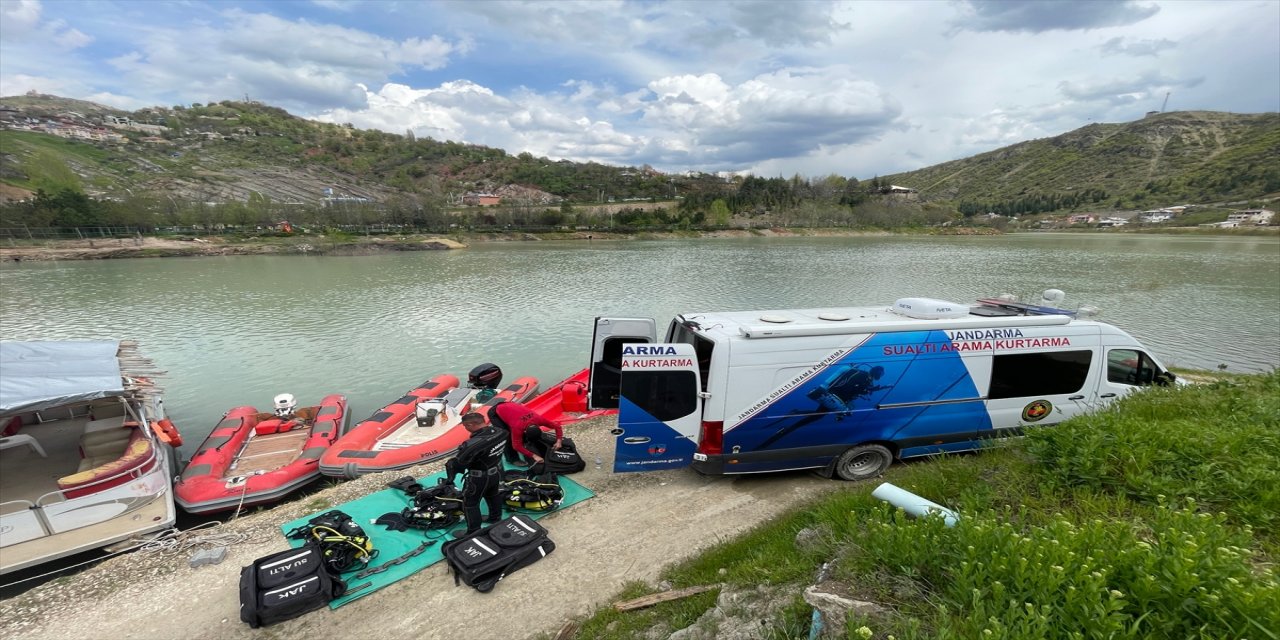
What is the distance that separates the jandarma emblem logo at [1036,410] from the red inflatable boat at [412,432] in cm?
964

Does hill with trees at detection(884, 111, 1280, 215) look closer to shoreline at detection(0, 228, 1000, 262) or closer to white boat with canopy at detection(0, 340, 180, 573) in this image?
shoreline at detection(0, 228, 1000, 262)

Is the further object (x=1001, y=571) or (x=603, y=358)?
(x=603, y=358)

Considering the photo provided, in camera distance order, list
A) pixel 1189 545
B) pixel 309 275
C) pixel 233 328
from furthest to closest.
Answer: pixel 309 275, pixel 233 328, pixel 1189 545

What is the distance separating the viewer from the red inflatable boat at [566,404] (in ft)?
35.3

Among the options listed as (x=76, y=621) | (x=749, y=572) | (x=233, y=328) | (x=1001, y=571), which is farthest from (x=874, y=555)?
(x=233, y=328)

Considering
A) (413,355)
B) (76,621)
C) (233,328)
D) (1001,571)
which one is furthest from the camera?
(233,328)

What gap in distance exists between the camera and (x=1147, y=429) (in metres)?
4.33

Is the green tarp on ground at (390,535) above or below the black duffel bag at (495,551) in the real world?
below

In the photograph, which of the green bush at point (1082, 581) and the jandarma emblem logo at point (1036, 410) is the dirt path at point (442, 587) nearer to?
the green bush at point (1082, 581)

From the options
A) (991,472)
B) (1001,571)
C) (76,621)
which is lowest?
(76,621)

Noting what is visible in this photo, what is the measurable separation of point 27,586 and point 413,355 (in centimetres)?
1216

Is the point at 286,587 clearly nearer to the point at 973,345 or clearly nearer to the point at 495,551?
the point at 495,551

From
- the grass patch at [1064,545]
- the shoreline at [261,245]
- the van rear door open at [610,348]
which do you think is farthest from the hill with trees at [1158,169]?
the van rear door open at [610,348]

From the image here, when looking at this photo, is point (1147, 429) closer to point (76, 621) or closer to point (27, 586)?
point (76, 621)
